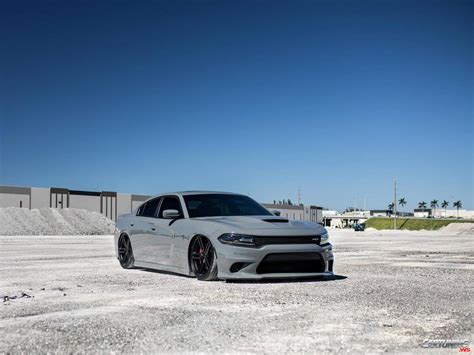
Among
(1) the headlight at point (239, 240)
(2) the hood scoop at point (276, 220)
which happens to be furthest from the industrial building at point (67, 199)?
(1) the headlight at point (239, 240)

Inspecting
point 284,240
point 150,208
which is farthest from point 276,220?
point 150,208

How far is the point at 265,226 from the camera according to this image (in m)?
8.51

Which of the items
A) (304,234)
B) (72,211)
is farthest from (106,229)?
(304,234)

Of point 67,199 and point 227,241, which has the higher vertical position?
point 67,199

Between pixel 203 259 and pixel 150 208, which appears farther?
pixel 150 208

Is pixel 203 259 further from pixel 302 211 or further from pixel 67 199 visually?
pixel 302 211

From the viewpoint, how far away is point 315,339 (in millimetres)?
4504

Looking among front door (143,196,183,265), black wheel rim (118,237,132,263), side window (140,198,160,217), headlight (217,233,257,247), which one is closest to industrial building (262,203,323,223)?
black wheel rim (118,237,132,263)

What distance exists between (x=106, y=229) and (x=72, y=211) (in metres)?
4.91

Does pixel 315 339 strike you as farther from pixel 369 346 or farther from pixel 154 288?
pixel 154 288

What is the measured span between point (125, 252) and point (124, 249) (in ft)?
0.27

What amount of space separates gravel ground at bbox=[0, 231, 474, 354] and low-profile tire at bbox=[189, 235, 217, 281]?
7.5 inches

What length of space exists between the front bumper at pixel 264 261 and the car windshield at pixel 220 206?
1.45 m

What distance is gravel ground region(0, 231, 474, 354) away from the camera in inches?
172
